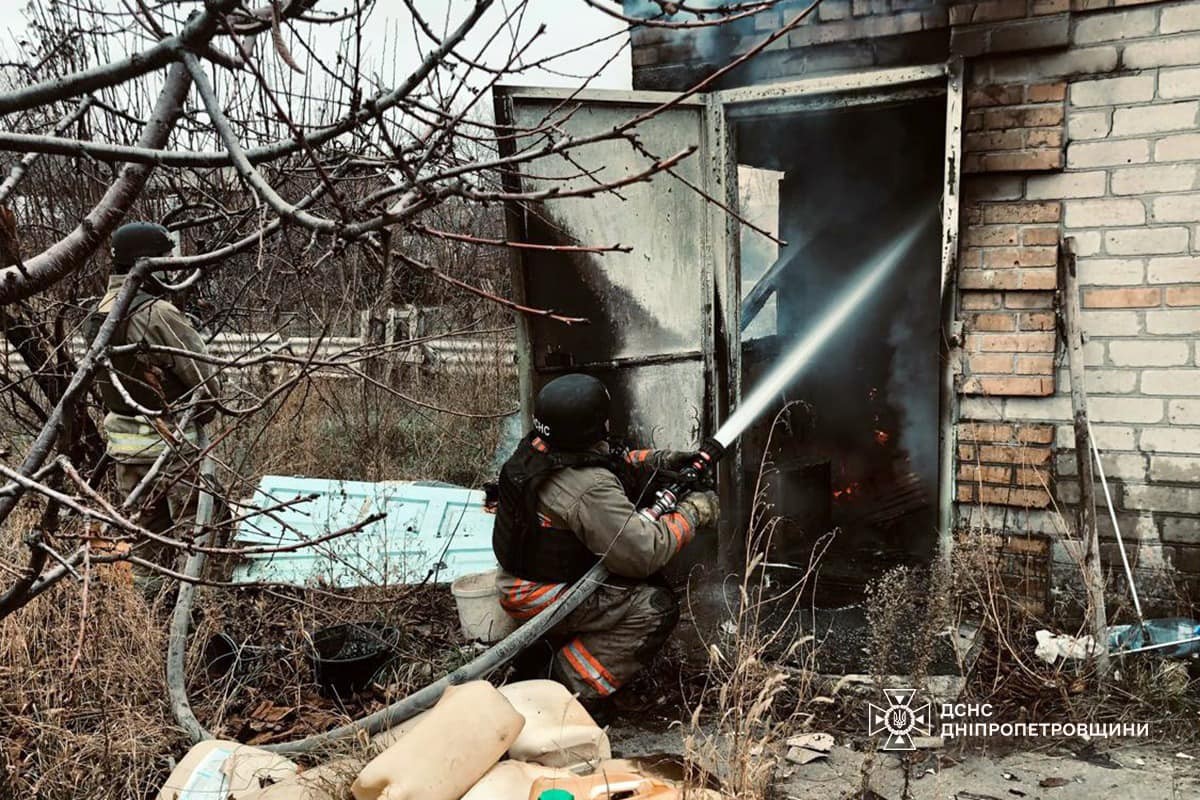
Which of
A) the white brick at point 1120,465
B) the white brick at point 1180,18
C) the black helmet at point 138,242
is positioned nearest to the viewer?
the white brick at point 1180,18

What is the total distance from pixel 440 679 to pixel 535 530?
0.69 meters

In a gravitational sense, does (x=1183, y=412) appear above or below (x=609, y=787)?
above

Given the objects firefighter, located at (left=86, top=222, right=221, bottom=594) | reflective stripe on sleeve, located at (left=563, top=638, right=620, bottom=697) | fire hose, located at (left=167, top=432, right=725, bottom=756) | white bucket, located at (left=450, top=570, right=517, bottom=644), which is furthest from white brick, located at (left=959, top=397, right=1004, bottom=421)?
firefighter, located at (left=86, top=222, right=221, bottom=594)

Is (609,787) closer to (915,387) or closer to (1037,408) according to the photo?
(1037,408)

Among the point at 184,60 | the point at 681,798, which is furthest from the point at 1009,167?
the point at 184,60

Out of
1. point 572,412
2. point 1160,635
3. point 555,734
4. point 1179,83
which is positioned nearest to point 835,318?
point 1179,83

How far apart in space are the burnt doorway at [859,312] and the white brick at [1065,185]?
235 cm

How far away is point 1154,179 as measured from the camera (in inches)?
145

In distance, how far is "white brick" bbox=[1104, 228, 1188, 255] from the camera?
3.70 metres

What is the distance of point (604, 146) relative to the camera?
4246mm

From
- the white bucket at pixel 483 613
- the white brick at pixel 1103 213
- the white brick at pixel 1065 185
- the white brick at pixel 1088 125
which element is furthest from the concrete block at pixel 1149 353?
the white bucket at pixel 483 613

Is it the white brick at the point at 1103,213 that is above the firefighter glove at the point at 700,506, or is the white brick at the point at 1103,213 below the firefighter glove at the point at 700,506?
above

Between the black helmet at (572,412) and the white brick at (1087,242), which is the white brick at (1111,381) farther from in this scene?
the black helmet at (572,412)

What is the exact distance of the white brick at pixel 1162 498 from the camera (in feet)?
12.5
